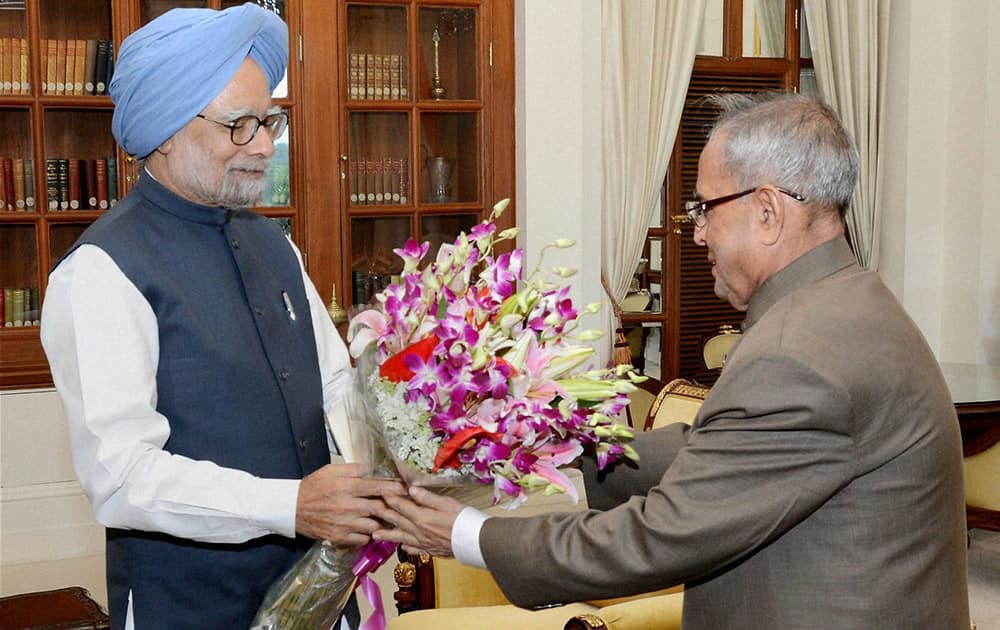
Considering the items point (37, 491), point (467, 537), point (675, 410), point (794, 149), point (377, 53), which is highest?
point (377, 53)

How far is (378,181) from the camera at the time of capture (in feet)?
17.2

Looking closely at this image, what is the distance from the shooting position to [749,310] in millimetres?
1805

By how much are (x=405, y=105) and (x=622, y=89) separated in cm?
115

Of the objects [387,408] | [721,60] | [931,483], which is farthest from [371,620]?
[721,60]

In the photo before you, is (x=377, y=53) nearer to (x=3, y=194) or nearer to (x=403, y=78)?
(x=403, y=78)

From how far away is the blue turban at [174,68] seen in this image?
1.88 metres

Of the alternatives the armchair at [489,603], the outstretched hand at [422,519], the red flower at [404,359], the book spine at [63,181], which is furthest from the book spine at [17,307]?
the red flower at [404,359]

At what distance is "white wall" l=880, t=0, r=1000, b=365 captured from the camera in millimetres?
6160

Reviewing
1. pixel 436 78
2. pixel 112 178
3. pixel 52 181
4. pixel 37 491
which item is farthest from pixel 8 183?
pixel 436 78

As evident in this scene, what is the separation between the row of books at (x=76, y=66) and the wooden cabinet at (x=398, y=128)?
2.92 ft

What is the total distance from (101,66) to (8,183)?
651mm

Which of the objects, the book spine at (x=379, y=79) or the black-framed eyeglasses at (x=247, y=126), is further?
the book spine at (x=379, y=79)

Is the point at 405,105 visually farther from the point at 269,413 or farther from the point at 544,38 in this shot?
the point at 269,413

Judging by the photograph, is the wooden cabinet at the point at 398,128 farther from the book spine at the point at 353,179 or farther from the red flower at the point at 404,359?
the red flower at the point at 404,359
